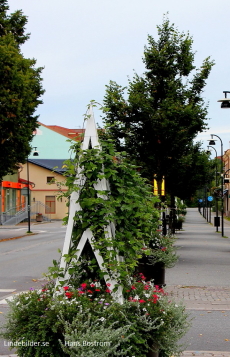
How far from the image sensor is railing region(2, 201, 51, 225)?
5576 cm

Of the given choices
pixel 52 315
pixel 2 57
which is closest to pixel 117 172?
pixel 52 315

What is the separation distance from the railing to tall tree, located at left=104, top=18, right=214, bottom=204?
36.9m

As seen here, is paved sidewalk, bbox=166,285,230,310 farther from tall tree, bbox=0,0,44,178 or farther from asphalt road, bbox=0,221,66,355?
tall tree, bbox=0,0,44,178

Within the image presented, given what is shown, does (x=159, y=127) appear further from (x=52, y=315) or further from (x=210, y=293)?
(x=52, y=315)

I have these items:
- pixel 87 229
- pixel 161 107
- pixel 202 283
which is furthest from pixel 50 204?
pixel 87 229

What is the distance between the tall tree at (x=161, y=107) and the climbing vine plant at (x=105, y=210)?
44.5ft

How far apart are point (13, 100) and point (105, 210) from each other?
24303 millimetres

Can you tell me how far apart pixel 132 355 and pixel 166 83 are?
16.1 metres

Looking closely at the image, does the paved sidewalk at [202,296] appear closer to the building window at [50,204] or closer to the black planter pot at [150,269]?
the black planter pot at [150,269]

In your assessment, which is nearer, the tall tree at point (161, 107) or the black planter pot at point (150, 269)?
the black planter pot at point (150, 269)

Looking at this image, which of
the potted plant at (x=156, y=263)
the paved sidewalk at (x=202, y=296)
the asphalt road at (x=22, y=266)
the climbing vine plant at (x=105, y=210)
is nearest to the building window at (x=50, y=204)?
the asphalt road at (x=22, y=266)

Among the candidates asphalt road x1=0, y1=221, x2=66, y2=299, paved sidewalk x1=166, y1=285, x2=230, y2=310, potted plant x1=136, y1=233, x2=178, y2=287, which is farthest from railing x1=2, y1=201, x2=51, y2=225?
potted plant x1=136, y1=233, x2=178, y2=287

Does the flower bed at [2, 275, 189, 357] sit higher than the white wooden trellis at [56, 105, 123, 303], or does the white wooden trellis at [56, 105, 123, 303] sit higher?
the white wooden trellis at [56, 105, 123, 303]

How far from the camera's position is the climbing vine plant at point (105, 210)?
502 centimetres
